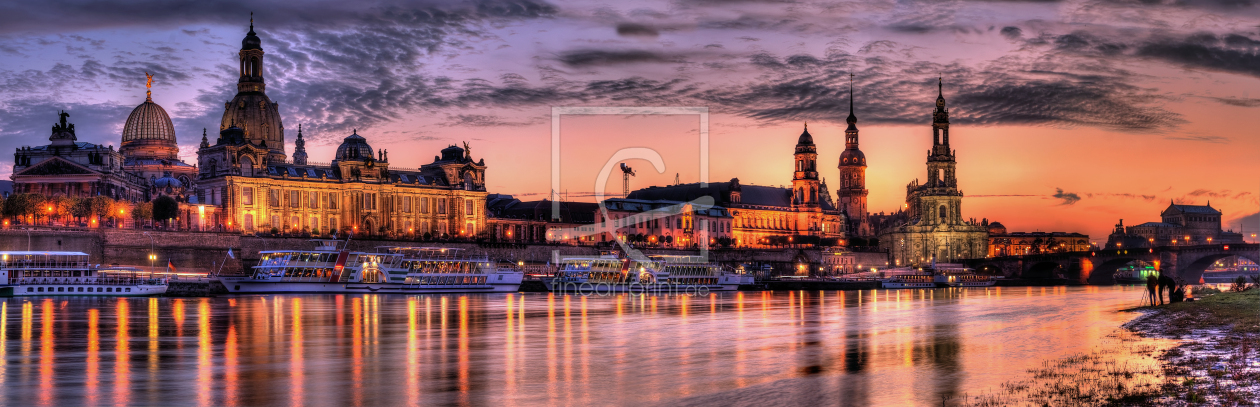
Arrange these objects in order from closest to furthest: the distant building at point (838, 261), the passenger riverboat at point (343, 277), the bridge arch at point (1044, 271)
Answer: the passenger riverboat at point (343, 277)
the bridge arch at point (1044, 271)
the distant building at point (838, 261)

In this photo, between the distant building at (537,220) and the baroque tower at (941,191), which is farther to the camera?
the baroque tower at (941,191)

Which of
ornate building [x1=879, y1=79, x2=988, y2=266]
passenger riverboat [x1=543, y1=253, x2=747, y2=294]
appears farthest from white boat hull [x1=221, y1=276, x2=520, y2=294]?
ornate building [x1=879, y1=79, x2=988, y2=266]

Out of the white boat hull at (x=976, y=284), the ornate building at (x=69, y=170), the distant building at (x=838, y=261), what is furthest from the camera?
the distant building at (x=838, y=261)

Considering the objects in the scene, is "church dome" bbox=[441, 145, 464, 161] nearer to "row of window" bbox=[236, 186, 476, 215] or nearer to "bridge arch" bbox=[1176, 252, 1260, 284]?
"row of window" bbox=[236, 186, 476, 215]

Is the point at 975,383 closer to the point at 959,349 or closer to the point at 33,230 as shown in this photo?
the point at 959,349

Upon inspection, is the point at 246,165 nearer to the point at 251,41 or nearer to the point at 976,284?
the point at 251,41

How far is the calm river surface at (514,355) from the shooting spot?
24.1 meters

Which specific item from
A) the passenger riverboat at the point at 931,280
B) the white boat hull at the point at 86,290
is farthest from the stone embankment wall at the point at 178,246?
the passenger riverboat at the point at 931,280

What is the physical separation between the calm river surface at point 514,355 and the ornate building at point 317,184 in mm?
70190

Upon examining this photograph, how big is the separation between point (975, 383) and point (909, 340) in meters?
13.4

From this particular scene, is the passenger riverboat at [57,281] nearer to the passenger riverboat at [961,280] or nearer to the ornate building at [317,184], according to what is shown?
the ornate building at [317,184]

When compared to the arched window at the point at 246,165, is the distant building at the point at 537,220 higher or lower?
lower

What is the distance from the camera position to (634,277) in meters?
106

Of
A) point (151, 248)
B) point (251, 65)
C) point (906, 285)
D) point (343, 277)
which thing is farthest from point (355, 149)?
point (906, 285)
